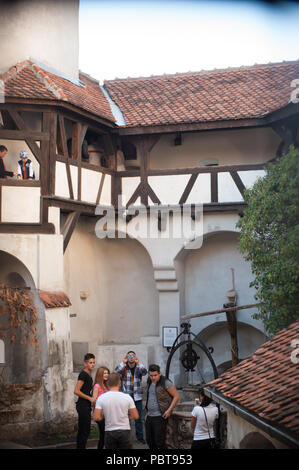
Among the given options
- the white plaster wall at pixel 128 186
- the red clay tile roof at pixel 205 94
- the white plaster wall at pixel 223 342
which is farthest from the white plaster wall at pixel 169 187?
the white plaster wall at pixel 223 342

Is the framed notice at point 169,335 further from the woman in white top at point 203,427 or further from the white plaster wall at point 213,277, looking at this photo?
the woman in white top at point 203,427

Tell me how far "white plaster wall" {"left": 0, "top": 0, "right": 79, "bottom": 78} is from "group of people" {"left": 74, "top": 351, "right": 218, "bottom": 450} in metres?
7.86

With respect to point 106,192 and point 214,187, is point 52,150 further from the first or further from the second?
point 214,187

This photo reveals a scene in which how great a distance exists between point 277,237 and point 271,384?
4.82 meters

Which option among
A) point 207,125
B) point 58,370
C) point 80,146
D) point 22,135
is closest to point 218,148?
point 207,125

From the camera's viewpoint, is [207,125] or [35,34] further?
[207,125]

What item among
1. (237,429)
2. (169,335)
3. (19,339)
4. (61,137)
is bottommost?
(237,429)

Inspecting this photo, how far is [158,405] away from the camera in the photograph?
31.1ft

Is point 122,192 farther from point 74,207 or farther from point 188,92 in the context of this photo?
point 188,92

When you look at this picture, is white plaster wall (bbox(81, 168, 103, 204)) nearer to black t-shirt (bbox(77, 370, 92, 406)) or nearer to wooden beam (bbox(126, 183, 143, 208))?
wooden beam (bbox(126, 183, 143, 208))

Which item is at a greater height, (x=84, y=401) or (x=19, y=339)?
(x=19, y=339)

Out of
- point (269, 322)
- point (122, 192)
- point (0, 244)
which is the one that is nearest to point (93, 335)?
point (122, 192)

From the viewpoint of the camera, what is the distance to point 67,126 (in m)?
16.3

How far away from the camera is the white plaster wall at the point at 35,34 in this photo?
15.3 meters
